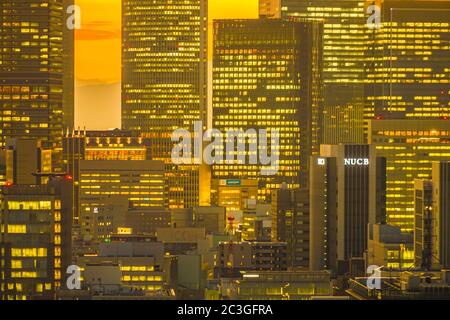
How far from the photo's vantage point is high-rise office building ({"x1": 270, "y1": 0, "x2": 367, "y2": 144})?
134000 mm

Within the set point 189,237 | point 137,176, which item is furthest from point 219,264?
point 137,176

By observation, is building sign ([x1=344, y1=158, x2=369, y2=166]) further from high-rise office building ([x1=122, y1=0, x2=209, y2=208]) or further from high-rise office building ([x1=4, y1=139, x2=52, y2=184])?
high-rise office building ([x1=122, y1=0, x2=209, y2=208])

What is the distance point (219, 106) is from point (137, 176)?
53.4 ft

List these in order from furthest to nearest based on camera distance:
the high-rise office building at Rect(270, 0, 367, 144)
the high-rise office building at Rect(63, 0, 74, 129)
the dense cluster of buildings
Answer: the high-rise office building at Rect(270, 0, 367, 144) < the high-rise office building at Rect(63, 0, 74, 129) < the dense cluster of buildings

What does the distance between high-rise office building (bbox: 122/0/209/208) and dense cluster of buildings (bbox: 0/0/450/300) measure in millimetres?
159

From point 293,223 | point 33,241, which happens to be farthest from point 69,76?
point 33,241

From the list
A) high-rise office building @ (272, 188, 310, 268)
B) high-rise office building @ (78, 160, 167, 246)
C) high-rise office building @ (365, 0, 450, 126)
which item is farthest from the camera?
high-rise office building @ (365, 0, 450, 126)

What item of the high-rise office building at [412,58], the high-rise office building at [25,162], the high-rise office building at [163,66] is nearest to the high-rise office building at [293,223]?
the high-rise office building at [25,162]

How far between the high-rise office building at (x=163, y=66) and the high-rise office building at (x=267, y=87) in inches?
199

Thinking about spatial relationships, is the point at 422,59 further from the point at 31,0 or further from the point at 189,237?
the point at 189,237

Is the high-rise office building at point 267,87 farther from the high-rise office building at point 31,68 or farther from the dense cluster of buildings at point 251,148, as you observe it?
the high-rise office building at point 31,68

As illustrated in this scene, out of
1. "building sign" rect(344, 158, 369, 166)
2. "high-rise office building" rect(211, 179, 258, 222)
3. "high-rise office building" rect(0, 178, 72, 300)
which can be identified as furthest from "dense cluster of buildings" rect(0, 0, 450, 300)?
"high-rise office building" rect(0, 178, 72, 300)

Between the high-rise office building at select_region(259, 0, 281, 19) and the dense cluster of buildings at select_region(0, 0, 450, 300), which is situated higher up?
the high-rise office building at select_region(259, 0, 281, 19)

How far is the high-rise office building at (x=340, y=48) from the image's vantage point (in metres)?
134
